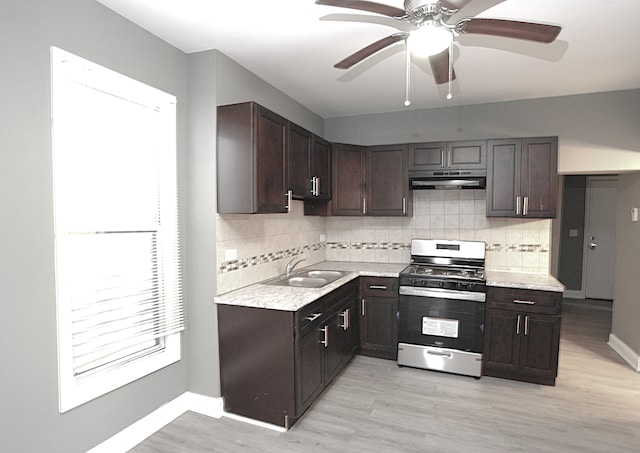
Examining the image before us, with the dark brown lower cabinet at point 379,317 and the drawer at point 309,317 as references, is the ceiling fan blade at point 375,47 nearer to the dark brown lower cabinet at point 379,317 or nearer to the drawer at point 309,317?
the drawer at point 309,317

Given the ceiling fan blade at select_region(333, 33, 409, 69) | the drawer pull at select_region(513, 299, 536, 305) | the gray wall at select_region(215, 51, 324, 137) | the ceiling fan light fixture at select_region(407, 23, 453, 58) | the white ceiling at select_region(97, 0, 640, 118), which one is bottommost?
the drawer pull at select_region(513, 299, 536, 305)

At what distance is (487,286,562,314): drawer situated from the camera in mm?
3186

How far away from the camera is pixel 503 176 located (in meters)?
3.61

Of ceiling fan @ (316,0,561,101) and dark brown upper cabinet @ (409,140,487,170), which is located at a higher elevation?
ceiling fan @ (316,0,561,101)

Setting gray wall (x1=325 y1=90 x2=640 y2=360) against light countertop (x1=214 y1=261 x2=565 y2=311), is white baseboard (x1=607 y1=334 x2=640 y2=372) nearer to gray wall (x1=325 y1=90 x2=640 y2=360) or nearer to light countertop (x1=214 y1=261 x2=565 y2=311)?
gray wall (x1=325 y1=90 x2=640 y2=360)

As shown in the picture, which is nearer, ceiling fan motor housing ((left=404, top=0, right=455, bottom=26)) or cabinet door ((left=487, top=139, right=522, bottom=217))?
ceiling fan motor housing ((left=404, top=0, right=455, bottom=26))

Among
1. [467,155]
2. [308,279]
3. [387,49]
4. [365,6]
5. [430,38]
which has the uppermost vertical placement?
[387,49]

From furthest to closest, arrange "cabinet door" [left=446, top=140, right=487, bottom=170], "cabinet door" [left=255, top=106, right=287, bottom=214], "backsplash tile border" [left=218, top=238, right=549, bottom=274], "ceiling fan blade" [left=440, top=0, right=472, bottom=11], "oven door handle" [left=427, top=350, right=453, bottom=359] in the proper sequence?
1. "cabinet door" [left=446, top=140, right=487, bottom=170]
2. "oven door handle" [left=427, top=350, right=453, bottom=359]
3. "backsplash tile border" [left=218, top=238, right=549, bottom=274]
4. "cabinet door" [left=255, top=106, right=287, bottom=214]
5. "ceiling fan blade" [left=440, top=0, right=472, bottom=11]

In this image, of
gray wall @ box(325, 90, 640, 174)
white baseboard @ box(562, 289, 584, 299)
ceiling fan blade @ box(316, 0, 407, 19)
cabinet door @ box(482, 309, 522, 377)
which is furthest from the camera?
white baseboard @ box(562, 289, 584, 299)

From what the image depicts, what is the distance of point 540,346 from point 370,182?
228cm

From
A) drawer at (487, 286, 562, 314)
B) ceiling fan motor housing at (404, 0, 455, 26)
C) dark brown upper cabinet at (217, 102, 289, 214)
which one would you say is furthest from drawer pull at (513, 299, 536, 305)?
ceiling fan motor housing at (404, 0, 455, 26)

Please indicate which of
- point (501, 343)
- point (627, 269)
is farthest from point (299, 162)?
point (627, 269)

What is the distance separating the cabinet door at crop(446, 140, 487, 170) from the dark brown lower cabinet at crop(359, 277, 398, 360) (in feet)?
4.47

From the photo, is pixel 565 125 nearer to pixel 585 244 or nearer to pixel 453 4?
pixel 453 4
